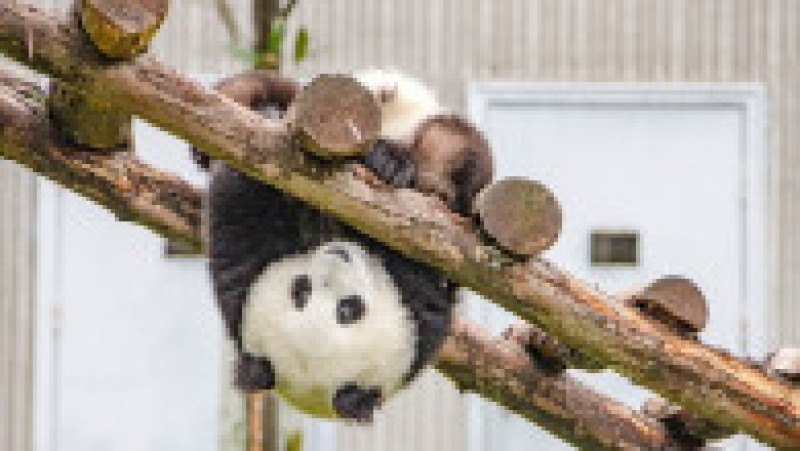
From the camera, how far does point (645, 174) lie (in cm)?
627

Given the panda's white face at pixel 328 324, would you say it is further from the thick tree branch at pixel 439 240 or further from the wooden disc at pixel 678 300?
the wooden disc at pixel 678 300

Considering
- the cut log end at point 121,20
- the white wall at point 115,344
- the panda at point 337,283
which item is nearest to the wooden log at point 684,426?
the panda at point 337,283

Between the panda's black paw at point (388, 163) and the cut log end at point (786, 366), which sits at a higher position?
the panda's black paw at point (388, 163)

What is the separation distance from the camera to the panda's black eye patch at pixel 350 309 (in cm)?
258

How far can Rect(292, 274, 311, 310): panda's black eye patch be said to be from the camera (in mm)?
2604

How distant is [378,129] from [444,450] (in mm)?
3858

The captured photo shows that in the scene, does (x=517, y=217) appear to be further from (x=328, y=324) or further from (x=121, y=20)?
(x=121, y=20)

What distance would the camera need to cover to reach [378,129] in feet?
8.32

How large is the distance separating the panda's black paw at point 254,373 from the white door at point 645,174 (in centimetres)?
357

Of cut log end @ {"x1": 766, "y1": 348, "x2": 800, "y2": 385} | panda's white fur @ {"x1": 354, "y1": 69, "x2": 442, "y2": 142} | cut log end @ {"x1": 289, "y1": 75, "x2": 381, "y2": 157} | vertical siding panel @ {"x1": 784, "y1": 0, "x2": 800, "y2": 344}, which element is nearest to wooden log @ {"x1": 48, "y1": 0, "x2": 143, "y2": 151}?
cut log end @ {"x1": 289, "y1": 75, "x2": 381, "y2": 157}

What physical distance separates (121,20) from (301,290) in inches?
21.3

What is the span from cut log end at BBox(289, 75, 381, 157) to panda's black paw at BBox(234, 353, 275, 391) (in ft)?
1.26

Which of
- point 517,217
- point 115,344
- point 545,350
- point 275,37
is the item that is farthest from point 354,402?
point 115,344

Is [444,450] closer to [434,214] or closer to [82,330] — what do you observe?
[82,330]
